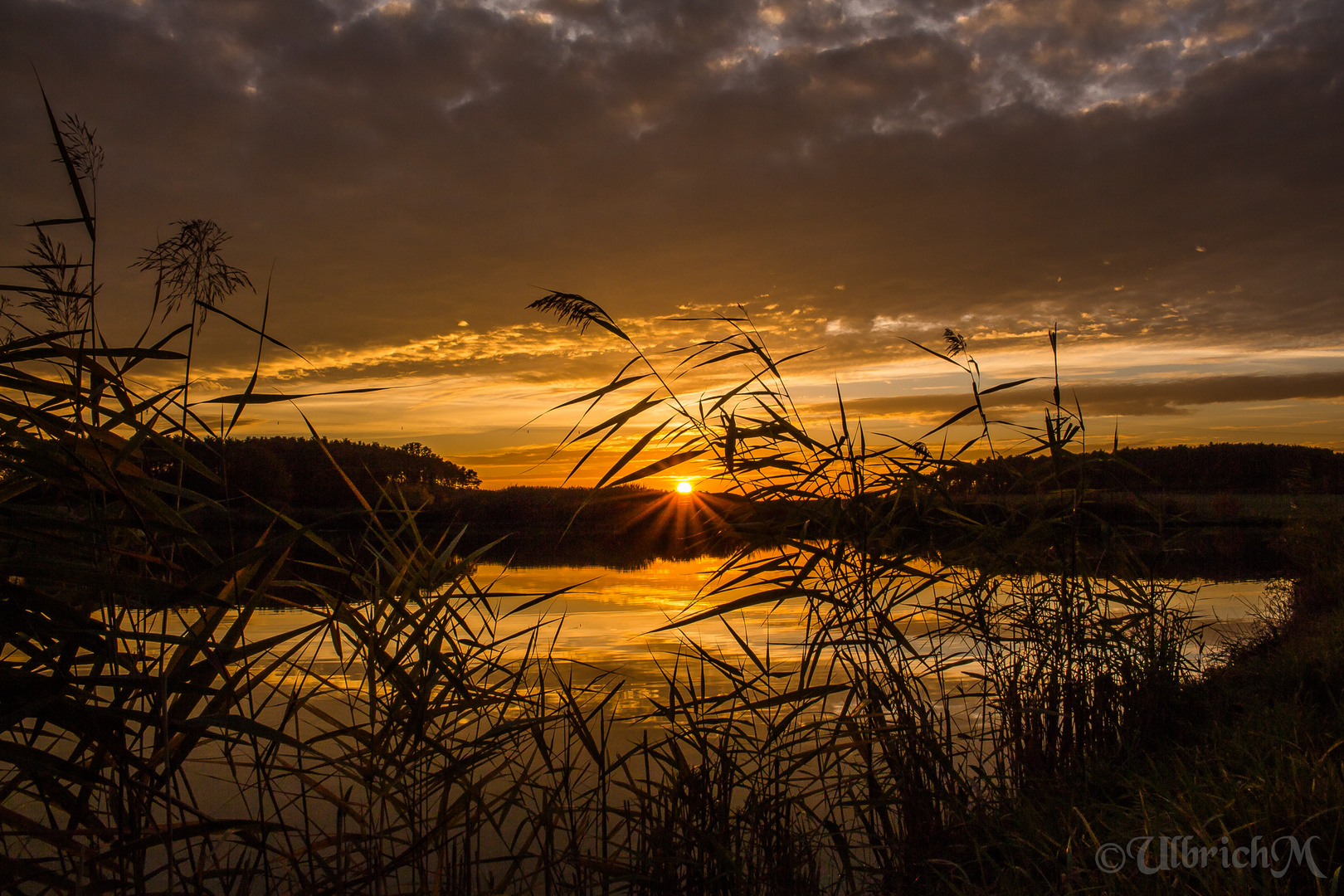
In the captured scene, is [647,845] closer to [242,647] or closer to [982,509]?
[242,647]

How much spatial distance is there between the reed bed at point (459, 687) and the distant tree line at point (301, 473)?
0.13 m

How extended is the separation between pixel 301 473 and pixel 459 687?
15300mm

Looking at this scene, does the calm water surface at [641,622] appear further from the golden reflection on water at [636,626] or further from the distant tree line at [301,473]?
the distant tree line at [301,473]

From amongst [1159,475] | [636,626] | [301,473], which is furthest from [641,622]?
[301,473]

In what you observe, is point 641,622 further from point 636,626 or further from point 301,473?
point 301,473

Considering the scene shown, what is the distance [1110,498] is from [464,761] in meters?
4.65

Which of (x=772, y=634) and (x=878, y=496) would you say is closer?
(x=878, y=496)

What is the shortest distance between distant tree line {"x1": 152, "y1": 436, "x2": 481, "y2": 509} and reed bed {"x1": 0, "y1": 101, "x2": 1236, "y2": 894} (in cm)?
13

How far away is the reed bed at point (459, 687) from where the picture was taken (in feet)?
5.52

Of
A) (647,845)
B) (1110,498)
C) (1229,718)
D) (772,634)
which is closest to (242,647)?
(647,845)

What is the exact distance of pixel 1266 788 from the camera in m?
2.20

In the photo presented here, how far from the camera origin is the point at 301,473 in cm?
1574

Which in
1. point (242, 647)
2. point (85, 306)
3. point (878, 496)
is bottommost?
point (242, 647)

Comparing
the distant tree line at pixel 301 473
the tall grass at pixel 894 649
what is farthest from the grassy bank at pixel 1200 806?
the distant tree line at pixel 301 473
